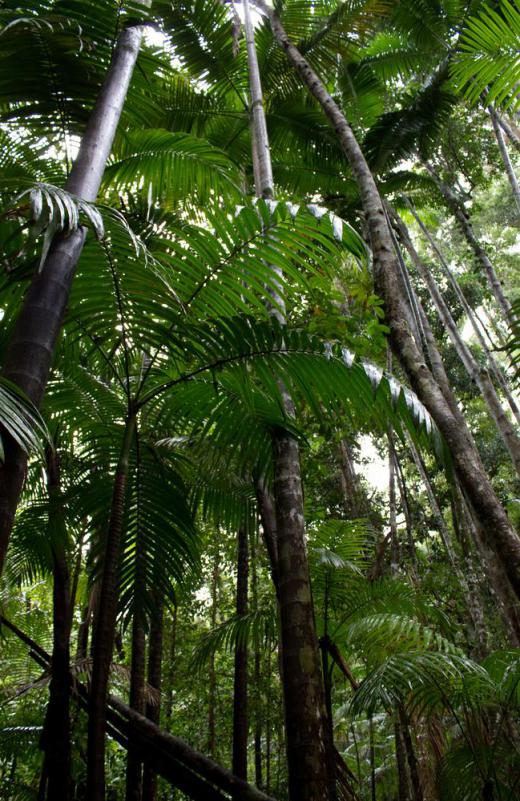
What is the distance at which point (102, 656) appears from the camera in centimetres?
155

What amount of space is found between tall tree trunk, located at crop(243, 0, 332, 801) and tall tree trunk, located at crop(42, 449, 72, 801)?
785 mm

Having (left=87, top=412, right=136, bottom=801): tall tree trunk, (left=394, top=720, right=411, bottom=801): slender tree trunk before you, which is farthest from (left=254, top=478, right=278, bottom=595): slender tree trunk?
(left=394, top=720, right=411, bottom=801): slender tree trunk

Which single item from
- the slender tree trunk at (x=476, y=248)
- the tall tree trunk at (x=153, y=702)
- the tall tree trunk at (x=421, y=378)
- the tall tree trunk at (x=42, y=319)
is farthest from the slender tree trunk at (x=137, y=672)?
the slender tree trunk at (x=476, y=248)

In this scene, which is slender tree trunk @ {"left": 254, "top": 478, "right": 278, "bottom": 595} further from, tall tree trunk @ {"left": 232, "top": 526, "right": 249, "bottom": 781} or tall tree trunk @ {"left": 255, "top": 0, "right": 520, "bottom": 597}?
tall tree trunk @ {"left": 232, "top": 526, "right": 249, "bottom": 781}

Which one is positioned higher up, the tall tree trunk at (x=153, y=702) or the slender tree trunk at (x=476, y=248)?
the slender tree trunk at (x=476, y=248)

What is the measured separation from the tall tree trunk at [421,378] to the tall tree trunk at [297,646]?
737 mm

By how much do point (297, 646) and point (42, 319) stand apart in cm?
138

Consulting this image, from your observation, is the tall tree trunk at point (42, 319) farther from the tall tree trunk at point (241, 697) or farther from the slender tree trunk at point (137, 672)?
the tall tree trunk at point (241, 697)

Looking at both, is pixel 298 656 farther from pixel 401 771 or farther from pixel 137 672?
pixel 401 771

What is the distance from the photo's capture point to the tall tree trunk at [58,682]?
175cm

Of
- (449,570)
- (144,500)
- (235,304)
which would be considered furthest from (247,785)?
(449,570)

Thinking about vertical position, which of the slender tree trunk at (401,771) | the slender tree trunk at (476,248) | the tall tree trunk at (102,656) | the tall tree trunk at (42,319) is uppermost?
the slender tree trunk at (476,248)

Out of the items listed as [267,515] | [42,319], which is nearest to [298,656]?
[267,515]

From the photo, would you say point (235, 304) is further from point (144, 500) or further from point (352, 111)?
point (352, 111)
